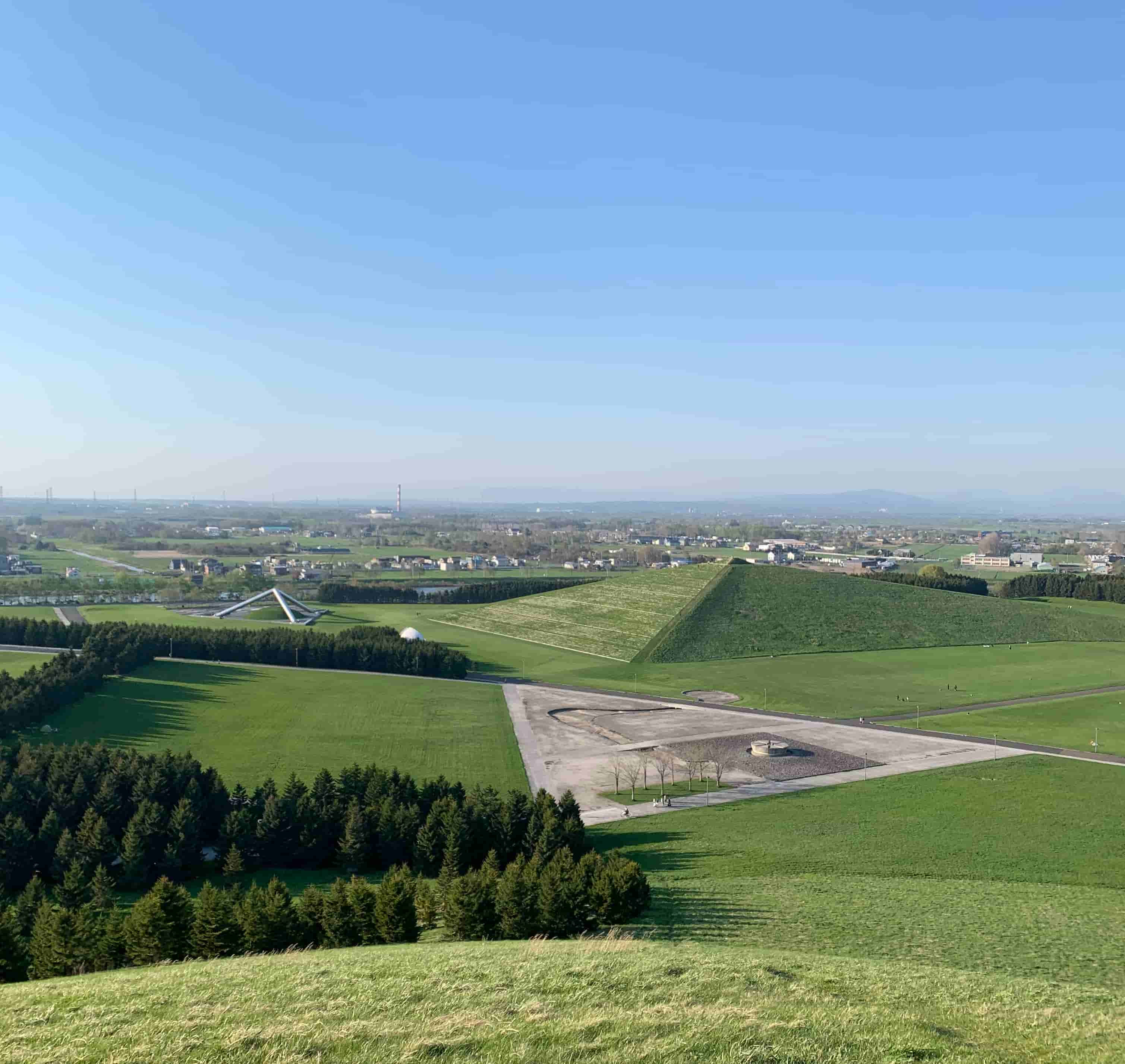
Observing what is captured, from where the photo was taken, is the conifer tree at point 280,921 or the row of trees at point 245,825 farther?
the row of trees at point 245,825

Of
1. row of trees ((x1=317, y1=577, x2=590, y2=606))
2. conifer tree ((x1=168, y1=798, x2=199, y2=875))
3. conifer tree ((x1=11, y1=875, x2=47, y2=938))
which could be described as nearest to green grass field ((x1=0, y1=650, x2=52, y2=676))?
conifer tree ((x1=168, y1=798, x2=199, y2=875))

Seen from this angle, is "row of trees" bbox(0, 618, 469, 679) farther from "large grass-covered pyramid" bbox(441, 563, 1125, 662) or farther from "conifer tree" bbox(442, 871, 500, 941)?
"conifer tree" bbox(442, 871, 500, 941)

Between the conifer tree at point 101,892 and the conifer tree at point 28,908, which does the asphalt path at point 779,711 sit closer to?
→ the conifer tree at point 101,892

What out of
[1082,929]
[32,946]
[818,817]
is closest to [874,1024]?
[1082,929]

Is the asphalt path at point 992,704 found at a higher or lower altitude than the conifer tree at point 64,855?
lower

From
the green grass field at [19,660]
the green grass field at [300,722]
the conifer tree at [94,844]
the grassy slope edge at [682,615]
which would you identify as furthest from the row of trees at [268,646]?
the conifer tree at [94,844]

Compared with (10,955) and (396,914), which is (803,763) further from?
(10,955)

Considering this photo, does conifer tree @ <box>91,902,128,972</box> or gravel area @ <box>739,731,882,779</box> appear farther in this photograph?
gravel area @ <box>739,731,882,779</box>
